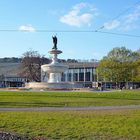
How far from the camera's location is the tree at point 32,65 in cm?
12650

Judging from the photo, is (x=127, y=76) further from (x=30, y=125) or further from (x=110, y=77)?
(x=30, y=125)

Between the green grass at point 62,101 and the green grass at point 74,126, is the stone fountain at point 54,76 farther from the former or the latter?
the green grass at point 74,126

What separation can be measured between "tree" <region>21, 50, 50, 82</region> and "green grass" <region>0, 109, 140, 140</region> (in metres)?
107

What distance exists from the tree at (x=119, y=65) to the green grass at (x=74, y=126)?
107 m

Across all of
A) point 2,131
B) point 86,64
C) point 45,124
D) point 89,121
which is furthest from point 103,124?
point 86,64

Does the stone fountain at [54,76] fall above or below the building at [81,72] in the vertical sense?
below

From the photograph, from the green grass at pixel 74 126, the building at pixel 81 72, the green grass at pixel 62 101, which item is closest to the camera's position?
the green grass at pixel 74 126

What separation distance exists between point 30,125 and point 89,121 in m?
2.49

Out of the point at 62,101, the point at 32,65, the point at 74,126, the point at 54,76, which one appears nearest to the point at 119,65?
the point at 32,65

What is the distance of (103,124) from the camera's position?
1684cm

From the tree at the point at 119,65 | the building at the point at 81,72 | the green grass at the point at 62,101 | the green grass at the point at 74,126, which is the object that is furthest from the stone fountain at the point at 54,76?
the building at the point at 81,72

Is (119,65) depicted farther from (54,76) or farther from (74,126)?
(74,126)

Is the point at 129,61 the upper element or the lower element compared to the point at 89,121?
upper

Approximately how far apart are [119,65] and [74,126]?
110m
